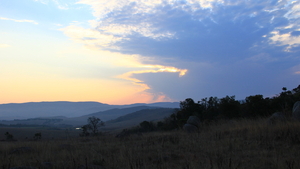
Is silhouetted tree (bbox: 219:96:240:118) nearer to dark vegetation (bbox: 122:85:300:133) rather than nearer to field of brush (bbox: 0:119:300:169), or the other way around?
dark vegetation (bbox: 122:85:300:133)

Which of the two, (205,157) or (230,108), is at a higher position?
(230,108)

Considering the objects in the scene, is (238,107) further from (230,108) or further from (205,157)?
(205,157)

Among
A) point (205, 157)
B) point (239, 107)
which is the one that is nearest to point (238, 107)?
point (239, 107)

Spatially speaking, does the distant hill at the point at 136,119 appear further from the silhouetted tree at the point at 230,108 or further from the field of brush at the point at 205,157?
the field of brush at the point at 205,157

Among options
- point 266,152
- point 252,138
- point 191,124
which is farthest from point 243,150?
point 191,124

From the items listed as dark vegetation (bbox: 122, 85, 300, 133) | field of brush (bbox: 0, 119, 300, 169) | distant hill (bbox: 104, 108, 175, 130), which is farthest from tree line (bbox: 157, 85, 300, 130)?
distant hill (bbox: 104, 108, 175, 130)

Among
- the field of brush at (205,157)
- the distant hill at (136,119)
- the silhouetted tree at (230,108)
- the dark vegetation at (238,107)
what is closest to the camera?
the field of brush at (205,157)

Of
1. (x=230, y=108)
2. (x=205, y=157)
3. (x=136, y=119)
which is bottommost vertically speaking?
(x=136, y=119)

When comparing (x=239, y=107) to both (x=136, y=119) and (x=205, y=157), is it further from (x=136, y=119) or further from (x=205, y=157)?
(x=136, y=119)

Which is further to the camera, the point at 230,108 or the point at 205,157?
the point at 230,108

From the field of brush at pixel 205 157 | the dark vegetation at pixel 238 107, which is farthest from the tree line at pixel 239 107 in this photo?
the field of brush at pixel 205 157

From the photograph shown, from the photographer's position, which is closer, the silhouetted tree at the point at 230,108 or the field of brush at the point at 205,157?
the field of brush at the point at 205,157

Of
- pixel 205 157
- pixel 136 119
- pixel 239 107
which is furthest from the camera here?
pixel 136 119

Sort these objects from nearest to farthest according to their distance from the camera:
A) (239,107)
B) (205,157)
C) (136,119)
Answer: (205,157)
(239,107)
(136,119)
